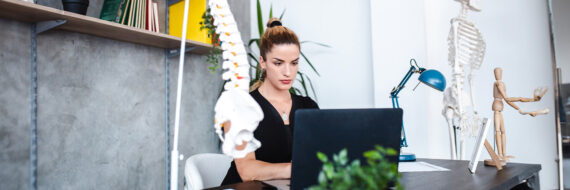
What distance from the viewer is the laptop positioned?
841mm

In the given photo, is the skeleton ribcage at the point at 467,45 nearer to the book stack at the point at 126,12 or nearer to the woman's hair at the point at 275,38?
the woman's hair at the point at 275,38

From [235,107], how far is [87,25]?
4.78ft

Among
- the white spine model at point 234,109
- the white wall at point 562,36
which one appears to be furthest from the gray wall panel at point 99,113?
the white wall at point 562,36

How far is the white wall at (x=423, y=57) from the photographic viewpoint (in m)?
2.22

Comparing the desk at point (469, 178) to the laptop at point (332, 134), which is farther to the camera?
the desk at point (469, 178)

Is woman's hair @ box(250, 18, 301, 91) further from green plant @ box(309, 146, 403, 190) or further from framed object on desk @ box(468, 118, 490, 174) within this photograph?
green plant @ box(309, 146, 403, 190)

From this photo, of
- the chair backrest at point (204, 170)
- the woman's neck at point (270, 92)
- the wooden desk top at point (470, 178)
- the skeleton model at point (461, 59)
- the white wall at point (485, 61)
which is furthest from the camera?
the white wall at point (485, 61)

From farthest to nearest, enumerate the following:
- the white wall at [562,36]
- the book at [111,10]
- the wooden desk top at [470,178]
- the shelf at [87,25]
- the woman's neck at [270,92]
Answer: the white wall at [562,36] → the book at [111,10] → the woman's neck at [270,92] → the shelf at [87,25] → the wooden desk top at [470,178]

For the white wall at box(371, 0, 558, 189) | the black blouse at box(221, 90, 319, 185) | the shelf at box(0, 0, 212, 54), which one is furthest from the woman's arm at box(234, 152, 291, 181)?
the white wall at box(371, 0, 558, 189)

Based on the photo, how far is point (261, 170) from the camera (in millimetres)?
1290

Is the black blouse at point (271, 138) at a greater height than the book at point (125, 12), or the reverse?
the book at point (125, 12)

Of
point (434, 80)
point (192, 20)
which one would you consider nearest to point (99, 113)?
point (192, 20)

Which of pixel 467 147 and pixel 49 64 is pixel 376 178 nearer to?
pixel 49 64

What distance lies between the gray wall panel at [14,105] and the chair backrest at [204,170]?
0.90 m
